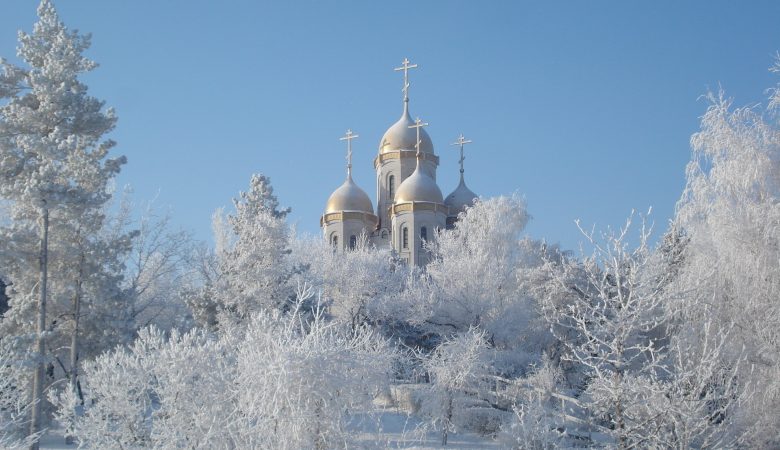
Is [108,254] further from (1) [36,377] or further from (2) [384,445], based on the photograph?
(2) [384,445]

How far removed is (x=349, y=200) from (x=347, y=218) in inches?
49.6

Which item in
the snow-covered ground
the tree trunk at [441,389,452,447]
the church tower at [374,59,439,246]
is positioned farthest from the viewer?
the church tower at [374,59,439,246]

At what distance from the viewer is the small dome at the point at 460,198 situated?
4806 centimetres

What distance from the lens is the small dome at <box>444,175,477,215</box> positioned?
48.1m

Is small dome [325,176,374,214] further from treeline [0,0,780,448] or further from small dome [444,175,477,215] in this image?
treeline [0,0,780,448]

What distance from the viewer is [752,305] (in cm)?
1493

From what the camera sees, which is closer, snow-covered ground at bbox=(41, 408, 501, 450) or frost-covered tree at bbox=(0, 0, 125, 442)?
frost-covered tree at bbox=(0, 0, 125, 442)

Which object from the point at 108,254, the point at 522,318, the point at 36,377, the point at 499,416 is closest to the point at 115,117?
the point at 108,254

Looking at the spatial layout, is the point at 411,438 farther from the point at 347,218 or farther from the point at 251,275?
the point at 347,218

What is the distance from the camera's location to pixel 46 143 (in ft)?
57.2

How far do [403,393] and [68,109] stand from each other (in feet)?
45.9

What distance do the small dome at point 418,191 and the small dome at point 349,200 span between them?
262cm

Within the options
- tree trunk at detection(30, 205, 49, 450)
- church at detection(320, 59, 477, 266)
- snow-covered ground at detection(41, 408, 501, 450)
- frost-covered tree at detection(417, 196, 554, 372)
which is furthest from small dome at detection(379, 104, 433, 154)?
tree trunk at detection(30, 205, 49, 450)

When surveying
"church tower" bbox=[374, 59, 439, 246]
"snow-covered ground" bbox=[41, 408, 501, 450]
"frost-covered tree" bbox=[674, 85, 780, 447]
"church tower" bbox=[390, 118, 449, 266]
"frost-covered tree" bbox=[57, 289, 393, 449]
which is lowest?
"snow-covered ground" bbox=[41, 408, 501, 450]
